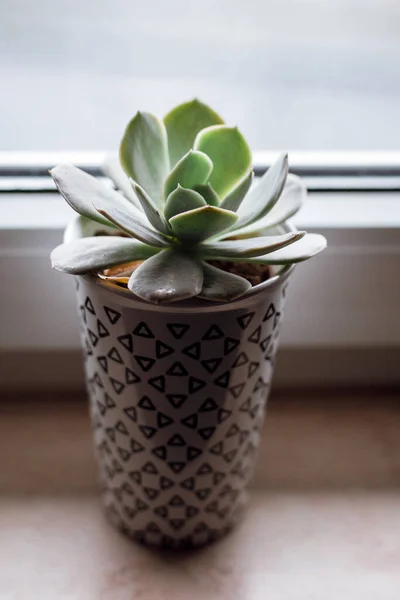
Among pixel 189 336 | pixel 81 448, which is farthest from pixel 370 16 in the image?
pixel 81 448

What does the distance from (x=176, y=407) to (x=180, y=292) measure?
0.36 feet

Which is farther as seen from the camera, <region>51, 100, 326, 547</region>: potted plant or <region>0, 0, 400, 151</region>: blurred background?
<region>0, 0, 400, 151</region>: blurred background

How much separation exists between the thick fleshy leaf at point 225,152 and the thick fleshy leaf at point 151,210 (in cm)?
5

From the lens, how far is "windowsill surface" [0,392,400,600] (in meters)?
0.49

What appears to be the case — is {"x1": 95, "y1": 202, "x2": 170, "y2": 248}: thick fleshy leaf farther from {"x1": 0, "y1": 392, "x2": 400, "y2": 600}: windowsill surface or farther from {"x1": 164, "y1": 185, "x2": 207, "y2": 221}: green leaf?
{"x1": 0, "y1": 392, "x2": 400, "y2": 600}: windowsill surface

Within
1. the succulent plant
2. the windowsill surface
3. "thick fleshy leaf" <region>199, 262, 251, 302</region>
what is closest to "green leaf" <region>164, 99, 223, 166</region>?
the succulent plant

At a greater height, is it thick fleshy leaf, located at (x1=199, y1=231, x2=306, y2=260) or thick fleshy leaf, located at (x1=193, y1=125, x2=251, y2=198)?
thick fleshy leaf, located at (x1=193, y1=125, x2=251, y2=198)

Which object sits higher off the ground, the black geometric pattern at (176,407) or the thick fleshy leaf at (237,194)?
the thick fleshy leaf at (237,194)

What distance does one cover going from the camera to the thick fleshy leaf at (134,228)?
36cm

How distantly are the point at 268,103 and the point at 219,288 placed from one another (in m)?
0.27

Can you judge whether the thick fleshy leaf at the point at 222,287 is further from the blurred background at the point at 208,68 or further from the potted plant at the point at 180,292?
the blurred background at the point at 208,68

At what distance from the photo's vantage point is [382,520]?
547 millimetres

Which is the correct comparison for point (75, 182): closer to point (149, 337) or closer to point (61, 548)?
point (149, 337)

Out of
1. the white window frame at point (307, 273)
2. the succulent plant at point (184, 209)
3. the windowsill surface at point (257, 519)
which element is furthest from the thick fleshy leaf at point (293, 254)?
the windowsill surface at point (257, 519)
